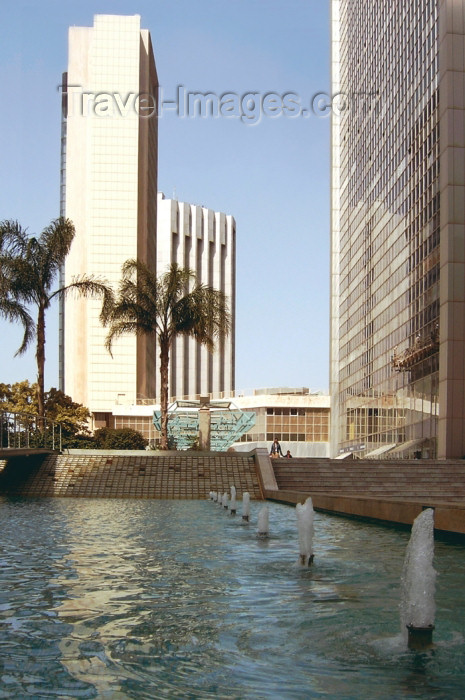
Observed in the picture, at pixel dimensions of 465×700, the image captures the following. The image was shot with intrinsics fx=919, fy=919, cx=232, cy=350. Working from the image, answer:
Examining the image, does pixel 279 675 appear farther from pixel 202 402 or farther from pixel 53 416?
pixel 53 416

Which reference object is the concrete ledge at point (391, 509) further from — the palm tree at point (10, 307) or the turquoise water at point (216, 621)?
the palm tree at point (10, 307)

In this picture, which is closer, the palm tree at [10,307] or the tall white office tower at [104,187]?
the palm tree at [10,307]

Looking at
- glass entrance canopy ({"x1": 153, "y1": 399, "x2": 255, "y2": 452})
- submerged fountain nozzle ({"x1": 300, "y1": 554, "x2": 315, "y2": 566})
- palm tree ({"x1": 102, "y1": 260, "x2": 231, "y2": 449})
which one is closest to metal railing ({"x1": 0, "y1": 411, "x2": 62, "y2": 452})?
palm tree ({"x1": 102, "y1": 260, "x2": 231, "y2": 449})

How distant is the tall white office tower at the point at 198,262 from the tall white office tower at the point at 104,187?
3588 cm

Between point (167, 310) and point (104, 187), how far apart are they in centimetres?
6403

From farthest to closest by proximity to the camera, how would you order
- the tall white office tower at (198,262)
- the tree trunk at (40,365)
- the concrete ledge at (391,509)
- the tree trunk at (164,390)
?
1. the tall white office tower at (198,262)
2. the tree trunk at (164,390)
3. the tree trunk at (40,365)
4. the concrete ledge at (391,509)

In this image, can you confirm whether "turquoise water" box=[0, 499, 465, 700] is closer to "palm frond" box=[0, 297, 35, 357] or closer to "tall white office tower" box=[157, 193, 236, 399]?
"palm frond" box=[0, 297, 35, 357]

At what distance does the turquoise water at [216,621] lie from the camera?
484 centimetres

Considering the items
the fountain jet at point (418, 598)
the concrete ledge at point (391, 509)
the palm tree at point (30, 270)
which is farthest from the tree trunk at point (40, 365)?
the fountain jet at point (418, 598)

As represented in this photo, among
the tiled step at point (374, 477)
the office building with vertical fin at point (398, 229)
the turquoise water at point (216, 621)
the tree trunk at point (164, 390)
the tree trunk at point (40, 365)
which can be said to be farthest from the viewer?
the office building with vertical fin at point (398, 229)

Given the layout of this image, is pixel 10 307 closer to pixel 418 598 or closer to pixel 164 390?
pixel 164 390

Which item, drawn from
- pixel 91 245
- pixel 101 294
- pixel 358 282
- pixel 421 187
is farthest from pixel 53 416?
pixel 91 245

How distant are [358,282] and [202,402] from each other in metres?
32.8

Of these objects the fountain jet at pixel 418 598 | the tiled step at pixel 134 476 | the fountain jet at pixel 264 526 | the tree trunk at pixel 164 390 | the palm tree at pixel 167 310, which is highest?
the palm tree at pixel 167 310
